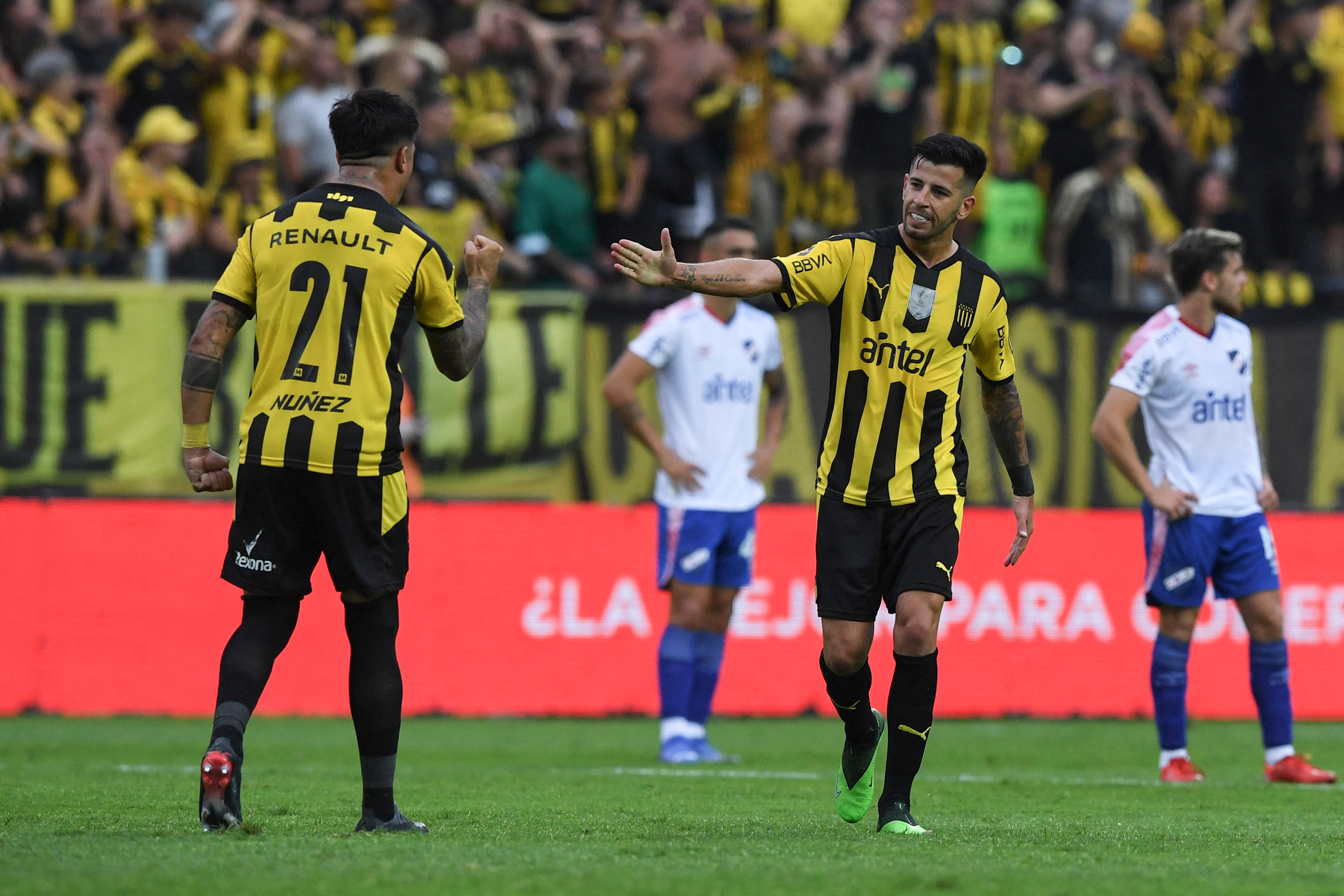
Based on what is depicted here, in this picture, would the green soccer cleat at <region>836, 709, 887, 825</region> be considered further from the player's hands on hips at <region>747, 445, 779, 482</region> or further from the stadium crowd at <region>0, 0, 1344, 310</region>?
the stadium crowd at <region>0, 0, 1344, 310</region>

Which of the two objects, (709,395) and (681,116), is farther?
(681,116)

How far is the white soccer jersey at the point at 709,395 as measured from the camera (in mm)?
10008

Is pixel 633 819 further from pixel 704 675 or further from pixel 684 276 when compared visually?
pixel 704 675

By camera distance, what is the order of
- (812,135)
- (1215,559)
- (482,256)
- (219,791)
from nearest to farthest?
1. (219,791)
2. (482,256)
3. (1215,559)
4. (812,135)

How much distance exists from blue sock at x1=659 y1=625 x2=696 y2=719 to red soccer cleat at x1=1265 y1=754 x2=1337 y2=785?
300cm

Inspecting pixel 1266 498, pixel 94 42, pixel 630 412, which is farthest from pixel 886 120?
pixel 1266 498

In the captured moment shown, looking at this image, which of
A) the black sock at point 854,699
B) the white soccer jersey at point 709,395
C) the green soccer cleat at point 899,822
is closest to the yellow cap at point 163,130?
the white soccer jersey at point 709,395

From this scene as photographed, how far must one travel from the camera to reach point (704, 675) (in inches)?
388

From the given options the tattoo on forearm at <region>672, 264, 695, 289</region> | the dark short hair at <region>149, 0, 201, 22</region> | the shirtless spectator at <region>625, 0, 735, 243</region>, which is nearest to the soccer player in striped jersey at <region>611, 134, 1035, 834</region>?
the tattoo on forearm at <region>672, 264, 695, 289</region>

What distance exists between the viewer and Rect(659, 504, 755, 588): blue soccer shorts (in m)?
9.85

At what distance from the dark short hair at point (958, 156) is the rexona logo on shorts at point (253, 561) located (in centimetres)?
256

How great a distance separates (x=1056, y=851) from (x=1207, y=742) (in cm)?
553

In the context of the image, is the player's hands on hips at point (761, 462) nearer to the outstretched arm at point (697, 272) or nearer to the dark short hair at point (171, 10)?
the outstretched arm at point (697, 272)

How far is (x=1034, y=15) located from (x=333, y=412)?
12671mm
